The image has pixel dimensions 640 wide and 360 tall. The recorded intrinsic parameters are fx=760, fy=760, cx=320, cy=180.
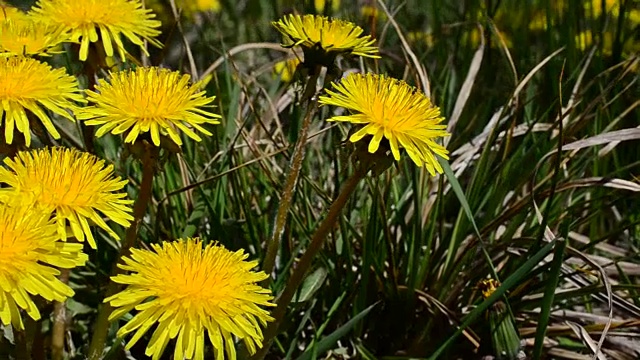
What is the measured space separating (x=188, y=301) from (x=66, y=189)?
26cm

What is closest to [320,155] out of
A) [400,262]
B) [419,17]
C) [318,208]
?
[318,208]

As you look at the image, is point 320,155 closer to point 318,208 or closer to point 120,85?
point 318,208

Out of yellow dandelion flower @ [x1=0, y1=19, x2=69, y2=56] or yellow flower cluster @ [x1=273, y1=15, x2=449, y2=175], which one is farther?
yellow dandelion flower @ [x1=0, y1=19, x2=69, y2=56]

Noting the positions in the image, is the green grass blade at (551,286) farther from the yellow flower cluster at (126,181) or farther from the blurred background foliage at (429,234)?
the yellow flower cluster at (126,181)

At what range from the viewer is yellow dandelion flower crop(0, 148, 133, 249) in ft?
3.62

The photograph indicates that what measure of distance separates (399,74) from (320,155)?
0.58 m

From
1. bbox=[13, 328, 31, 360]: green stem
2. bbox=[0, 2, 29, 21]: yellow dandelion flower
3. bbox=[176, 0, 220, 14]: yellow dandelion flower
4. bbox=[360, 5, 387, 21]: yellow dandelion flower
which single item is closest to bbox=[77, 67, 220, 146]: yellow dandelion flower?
bbox=[13, 328, 31, 360]: green stem

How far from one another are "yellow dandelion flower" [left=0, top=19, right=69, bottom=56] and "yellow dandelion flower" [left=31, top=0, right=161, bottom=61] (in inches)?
1.7

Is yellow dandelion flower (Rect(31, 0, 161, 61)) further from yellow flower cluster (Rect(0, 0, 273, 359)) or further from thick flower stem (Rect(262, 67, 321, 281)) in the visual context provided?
thick flower stem (Rect(262, 67, 321, 281))

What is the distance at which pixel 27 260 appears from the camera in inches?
39.8

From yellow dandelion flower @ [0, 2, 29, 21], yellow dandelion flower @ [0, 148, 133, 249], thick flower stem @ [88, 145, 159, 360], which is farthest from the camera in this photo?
yellow dandelion flower @ [0, 2, 29, 21]

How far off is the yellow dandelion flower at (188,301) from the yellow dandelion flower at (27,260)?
8 cm

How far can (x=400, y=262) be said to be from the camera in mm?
1789

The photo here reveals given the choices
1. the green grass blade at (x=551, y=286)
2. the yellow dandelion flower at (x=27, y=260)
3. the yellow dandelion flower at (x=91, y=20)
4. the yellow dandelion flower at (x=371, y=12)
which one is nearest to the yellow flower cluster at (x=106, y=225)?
the yellow dandelion flower at (x=27, y=260)
